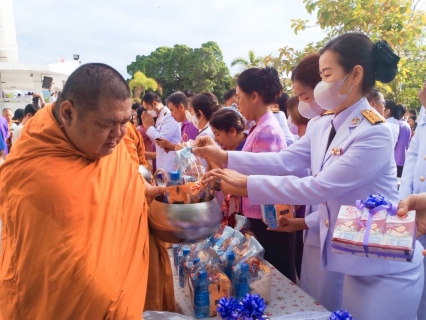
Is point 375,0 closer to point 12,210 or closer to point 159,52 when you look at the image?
point 12,210

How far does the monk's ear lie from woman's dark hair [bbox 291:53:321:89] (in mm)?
1625

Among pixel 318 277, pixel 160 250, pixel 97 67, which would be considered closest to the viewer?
pixel 97 67

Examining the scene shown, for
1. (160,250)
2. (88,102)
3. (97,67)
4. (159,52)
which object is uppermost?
(159,52)

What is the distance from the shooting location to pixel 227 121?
121 inches

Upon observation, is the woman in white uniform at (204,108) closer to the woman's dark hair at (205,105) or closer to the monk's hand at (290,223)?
the woman's dark hair at (205,105)

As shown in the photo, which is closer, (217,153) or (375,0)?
(217,153)

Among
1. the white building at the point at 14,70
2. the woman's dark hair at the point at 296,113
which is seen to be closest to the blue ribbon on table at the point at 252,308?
the woman's dark hair at the point at 296,113

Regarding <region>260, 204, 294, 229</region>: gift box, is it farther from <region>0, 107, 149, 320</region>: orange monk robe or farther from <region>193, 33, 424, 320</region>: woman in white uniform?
<region>0, 107, 149, 320</region>: orange monk robe

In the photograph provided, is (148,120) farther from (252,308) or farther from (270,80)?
(252,308)

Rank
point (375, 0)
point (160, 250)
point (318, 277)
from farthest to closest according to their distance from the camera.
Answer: point (375, 0) → point (318, 277) → point (160, 250)

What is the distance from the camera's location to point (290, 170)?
2375mm

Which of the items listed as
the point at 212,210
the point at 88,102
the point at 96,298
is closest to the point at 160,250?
the point at 212,210

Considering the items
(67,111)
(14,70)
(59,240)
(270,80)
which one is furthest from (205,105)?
(14,70)

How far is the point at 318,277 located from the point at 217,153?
3.28 feet
